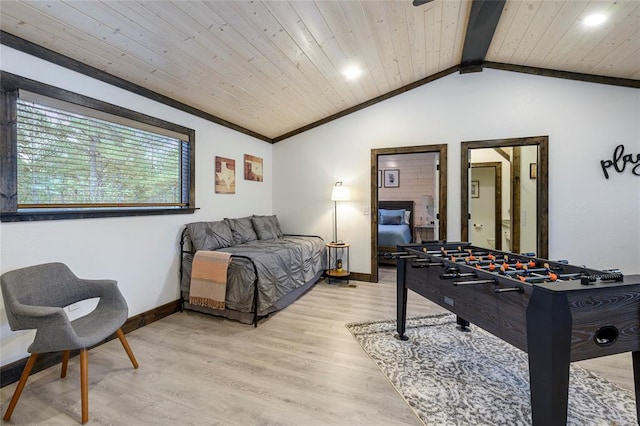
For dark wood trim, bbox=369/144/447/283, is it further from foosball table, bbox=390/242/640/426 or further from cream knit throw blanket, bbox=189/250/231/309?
foosball table, bbox=390/242/640/426

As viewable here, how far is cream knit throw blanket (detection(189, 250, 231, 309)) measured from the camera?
295cm

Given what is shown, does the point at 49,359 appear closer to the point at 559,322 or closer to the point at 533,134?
the point at 559,322

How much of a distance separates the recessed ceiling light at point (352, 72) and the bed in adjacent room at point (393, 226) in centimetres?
299

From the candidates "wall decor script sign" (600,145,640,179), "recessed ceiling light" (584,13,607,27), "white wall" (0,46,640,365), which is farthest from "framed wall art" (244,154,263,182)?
"wall decor script sign" (600,145,640,179)

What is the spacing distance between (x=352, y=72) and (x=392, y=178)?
12.7 ft

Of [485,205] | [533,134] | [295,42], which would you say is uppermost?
[295,42]

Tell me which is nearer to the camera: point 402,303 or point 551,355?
point 551,355

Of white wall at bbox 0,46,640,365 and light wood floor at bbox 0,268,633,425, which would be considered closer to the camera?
light wood floor at bbox 0,268,633,425

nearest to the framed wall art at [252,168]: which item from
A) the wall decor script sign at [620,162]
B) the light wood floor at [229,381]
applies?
the light wood floor at [229,381]

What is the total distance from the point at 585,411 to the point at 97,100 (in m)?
4.24

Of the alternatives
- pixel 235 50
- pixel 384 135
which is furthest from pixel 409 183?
pixel 235 50

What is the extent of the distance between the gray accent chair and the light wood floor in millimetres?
166

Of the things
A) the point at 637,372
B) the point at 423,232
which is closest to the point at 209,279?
the point at 637,372

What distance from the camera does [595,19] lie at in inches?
103
